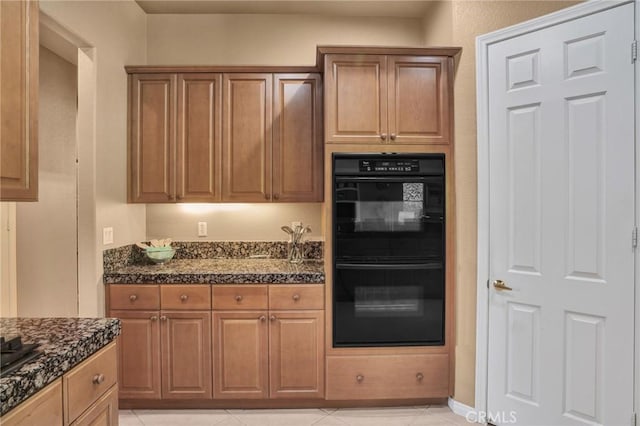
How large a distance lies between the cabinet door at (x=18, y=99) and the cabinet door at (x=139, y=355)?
4.77 ft

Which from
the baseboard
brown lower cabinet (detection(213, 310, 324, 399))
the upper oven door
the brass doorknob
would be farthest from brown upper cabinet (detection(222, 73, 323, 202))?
the baseboard

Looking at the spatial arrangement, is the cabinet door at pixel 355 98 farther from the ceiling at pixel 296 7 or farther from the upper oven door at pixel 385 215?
the ceiling at pixel 296 7

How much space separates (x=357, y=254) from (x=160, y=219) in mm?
1747

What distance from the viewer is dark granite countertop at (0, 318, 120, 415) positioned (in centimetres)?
92

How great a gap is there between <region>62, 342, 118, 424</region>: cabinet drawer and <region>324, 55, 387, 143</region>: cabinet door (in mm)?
1743

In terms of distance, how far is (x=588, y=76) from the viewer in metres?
→ 1.94

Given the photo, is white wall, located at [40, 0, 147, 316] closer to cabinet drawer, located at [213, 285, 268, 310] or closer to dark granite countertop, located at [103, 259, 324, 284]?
dark granite countertop, located at [103, 259, 324, 284]

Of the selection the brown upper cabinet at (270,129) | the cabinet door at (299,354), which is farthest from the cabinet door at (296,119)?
the cabinet door at (299,354)

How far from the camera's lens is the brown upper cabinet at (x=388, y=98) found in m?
2.47

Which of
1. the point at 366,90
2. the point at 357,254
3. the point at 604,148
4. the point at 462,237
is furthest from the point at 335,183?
the point at 604,148

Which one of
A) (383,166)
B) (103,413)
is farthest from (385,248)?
(103,413)

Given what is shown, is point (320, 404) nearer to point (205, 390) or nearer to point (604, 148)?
point (205, 390)

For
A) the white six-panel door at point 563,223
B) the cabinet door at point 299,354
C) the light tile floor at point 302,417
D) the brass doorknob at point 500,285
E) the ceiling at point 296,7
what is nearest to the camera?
the white six-panel door at point 563,223

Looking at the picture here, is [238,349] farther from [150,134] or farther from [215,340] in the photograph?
[150,134]
